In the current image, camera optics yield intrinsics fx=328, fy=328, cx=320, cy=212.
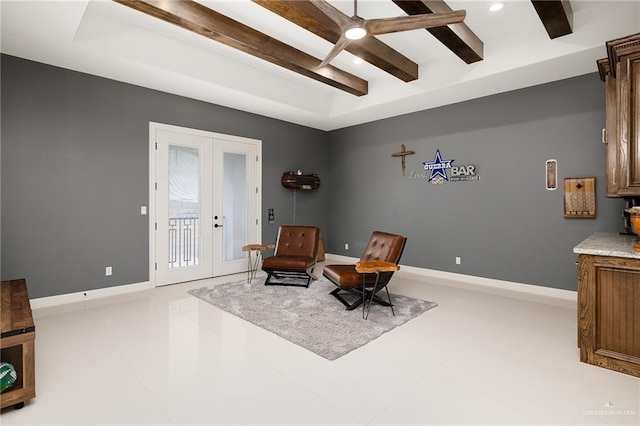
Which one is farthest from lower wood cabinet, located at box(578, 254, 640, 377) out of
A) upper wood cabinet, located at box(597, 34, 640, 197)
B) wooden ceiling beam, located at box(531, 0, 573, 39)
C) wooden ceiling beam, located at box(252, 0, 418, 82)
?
wooden ceiling beam, located at box(252, 0, 418, 82)

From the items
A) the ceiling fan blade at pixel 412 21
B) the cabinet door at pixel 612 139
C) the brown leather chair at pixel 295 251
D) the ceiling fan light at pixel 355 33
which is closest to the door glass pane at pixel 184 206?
the brown leather chair at pixel 295 251

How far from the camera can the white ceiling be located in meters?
3.34

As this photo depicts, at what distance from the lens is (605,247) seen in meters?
2.58

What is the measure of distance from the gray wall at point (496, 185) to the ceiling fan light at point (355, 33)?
130 inches

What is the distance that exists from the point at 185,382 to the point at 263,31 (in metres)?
3.72

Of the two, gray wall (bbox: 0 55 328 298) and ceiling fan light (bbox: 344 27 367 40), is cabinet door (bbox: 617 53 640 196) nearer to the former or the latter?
ceiling fan light (bbox: 344 27 367 40)

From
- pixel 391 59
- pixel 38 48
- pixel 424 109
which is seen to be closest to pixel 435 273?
pixel 424 109

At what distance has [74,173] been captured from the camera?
4215 mm

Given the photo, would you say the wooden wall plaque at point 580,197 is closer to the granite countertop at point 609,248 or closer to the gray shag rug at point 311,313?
the granite countertop at point 609,248

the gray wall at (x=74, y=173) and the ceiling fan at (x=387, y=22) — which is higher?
the ceiling fan at (x=387, y=22)

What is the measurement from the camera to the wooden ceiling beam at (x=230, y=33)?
3059 millimetres

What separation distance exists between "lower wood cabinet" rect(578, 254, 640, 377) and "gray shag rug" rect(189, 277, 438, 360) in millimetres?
1540

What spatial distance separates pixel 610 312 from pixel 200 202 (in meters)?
5.17

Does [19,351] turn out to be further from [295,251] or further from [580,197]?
[580,197]
